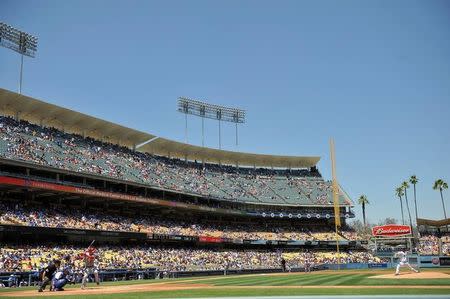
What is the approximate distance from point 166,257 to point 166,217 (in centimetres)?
1247

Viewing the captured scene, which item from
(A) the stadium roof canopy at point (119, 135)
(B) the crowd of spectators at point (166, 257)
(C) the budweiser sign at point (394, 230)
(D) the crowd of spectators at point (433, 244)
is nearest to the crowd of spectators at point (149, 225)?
(B) the crowd of spectators at point (166, 257)

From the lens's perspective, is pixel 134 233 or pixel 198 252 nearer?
pixel 134 233

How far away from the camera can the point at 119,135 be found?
65.1 metres

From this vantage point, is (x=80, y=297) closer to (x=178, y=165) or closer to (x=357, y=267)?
(x=357, y=267)

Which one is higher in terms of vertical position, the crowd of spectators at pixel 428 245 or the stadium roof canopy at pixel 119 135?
the stadium roof canopy at pixel 119 135

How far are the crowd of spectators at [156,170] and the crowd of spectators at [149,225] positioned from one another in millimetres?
4423

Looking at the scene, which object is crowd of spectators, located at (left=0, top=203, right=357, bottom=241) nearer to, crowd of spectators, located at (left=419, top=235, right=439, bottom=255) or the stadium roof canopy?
crowd of spectators, located at (left=419, top=235, right=439, bottom=255)

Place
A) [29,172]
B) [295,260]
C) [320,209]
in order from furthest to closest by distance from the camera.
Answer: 1. [320,209]
2. [295,260]
3. [29,172]

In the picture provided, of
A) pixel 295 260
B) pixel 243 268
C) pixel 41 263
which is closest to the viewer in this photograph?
pixel 41 263

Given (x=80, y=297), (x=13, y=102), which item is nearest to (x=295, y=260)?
(x=13, y=102)

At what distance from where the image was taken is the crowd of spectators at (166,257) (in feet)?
120

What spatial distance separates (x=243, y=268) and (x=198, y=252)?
7182 millimetres

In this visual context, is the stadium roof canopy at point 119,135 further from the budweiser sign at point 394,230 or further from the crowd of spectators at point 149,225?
the budweiser sign at point 394,230

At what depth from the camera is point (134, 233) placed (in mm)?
50375
